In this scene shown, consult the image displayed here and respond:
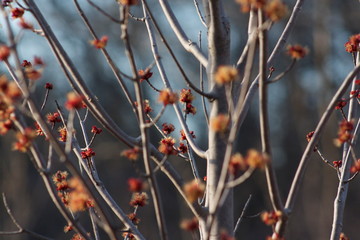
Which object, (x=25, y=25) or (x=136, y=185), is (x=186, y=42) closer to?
(x=25, y=25)

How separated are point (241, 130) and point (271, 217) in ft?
57.7

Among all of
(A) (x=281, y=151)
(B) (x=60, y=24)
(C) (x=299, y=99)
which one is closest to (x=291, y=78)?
(C) (x=299, y=99)

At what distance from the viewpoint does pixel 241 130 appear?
63.4 feet

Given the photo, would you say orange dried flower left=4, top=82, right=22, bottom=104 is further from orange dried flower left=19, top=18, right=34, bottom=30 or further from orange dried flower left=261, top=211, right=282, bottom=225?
orange dried flower left=261, top=211, right=282, bottom=225

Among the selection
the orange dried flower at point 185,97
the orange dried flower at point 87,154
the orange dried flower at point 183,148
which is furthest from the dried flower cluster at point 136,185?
the orange dried flower at point 183,148

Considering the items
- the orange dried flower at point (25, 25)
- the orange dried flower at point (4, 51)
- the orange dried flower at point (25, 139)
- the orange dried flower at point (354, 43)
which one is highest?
the orange dried flower at point (354, 43)

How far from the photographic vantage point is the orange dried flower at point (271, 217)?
181 cm

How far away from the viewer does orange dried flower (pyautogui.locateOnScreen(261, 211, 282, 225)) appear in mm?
1811

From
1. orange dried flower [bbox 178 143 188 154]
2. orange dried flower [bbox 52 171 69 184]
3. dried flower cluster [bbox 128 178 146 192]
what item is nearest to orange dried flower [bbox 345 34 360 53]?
orange dried flower [bbox 178 143 188 154]

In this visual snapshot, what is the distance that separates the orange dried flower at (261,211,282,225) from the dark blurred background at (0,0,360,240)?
1248cm

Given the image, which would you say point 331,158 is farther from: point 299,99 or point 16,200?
point 16,200

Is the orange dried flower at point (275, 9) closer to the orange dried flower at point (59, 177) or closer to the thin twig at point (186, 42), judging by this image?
the thin twig at point (186, 42)

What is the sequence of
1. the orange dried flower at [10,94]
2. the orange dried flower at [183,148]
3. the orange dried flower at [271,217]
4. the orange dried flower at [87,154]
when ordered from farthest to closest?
the orange dried flower at [183,148] → the orange dried flower at [87,154] → the orange dried flower at [271,217] → the orange dried flower at [10,94]

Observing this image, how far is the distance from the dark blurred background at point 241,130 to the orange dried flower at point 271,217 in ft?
40.9
